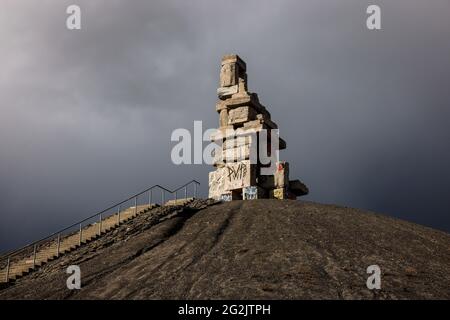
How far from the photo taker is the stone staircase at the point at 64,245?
77.5 ft

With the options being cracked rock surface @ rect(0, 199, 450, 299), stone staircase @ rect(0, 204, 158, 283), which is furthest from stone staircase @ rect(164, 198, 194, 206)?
cracked rock surface @ rect(0, 199, 450, 299)

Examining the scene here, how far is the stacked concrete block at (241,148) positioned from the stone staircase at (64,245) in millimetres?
5523

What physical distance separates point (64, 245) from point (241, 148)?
1275 centimetres

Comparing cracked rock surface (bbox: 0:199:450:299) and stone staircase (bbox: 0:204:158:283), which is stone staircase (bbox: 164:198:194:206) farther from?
cracked rock surface (bbox: 0:199:450:299)

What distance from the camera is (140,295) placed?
57.4ft

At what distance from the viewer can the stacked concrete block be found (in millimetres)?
33531

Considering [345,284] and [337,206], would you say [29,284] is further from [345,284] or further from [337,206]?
[337,206]

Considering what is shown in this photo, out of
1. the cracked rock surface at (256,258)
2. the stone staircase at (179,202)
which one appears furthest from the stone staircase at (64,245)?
the stone staircase at (179,202)

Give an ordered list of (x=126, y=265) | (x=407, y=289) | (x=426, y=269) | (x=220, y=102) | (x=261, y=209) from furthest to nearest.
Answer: (x=220, y=102) → (x=261, y=209) → (x=126, y=265) → (x=426, y=269) → (x=407, y=289)

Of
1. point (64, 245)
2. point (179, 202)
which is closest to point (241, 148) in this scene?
point (179, 202)

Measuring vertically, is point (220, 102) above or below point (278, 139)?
above

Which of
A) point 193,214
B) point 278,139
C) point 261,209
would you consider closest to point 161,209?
point 193,214

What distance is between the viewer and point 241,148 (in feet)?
113

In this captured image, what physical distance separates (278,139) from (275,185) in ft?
11.8
